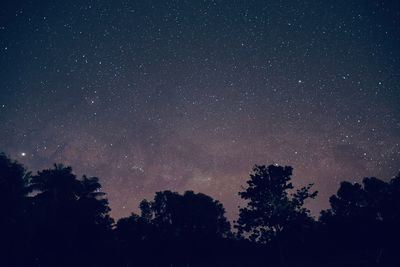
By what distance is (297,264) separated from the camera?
33562mm

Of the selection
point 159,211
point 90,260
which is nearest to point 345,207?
point 159,211

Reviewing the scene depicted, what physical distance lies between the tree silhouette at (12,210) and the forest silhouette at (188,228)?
73mm

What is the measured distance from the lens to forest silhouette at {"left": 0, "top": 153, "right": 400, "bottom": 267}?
26000 millimetres

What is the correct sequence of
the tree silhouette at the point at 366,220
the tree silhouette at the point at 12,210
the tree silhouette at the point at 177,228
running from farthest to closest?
the tree silhouette at the point at 177,228 < the tree silhouette at the point at 366,220 < the tree silhouette at the point at 12,210

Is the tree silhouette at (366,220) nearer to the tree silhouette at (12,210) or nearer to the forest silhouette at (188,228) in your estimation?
the forest silhouette at (188,228)

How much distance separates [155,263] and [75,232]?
15.5 meters

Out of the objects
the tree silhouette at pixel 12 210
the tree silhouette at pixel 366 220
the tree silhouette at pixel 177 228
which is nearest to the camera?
the tree silhouette at pixel 12 210

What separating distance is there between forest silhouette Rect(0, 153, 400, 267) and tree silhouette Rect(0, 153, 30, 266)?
7cm

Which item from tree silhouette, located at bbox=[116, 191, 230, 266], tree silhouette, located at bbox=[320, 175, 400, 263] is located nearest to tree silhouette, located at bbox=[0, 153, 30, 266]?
tree silhouette, located at bbox=[116, 191, 230, 266]

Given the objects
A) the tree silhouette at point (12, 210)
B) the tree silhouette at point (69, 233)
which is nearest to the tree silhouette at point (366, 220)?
the tree silhouette at point (69, 233)

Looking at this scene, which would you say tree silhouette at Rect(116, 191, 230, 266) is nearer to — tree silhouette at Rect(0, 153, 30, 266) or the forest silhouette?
the forest silhouette

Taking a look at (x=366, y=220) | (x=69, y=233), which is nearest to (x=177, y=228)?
(x=69, y=233)

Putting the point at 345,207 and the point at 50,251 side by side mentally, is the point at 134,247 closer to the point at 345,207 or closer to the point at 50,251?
the point at 50,251

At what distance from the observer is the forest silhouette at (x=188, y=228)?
85.3 ft
